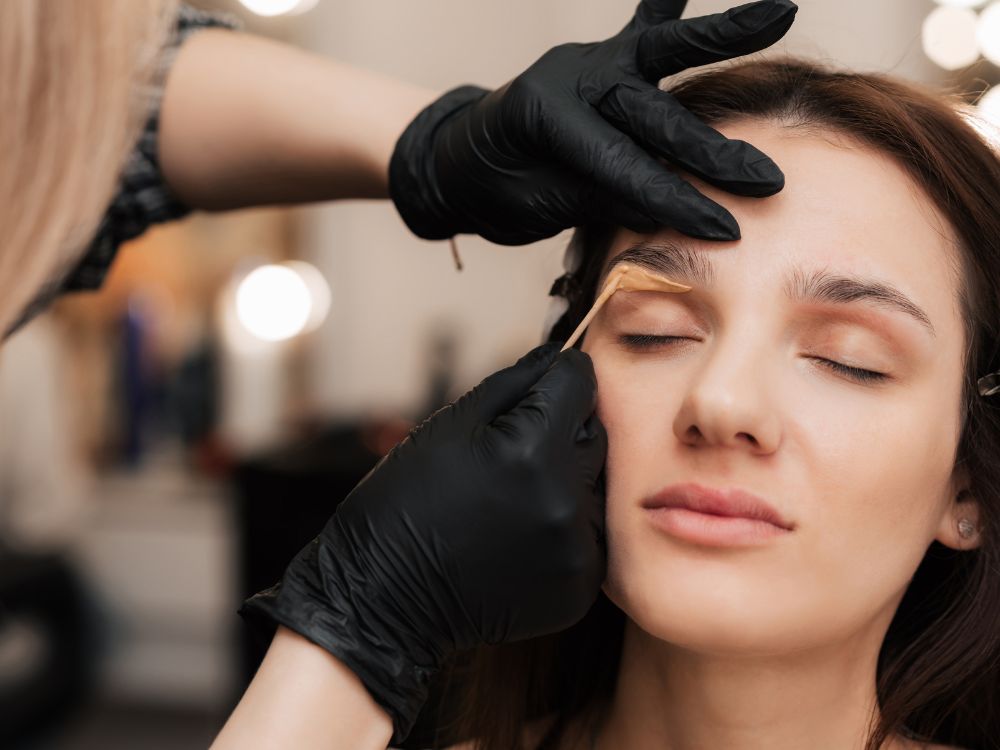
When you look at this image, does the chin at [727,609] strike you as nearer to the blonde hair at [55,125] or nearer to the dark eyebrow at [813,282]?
the dark eyebrow at [813,282]

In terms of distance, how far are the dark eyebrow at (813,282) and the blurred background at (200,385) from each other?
2.20 m

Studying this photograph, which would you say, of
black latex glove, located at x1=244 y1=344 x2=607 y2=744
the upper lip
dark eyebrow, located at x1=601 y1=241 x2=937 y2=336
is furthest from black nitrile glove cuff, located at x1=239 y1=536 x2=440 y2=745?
dark eyebrow, located at x1=601 y1=241 x2=937 y2=336

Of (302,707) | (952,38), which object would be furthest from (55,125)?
(952,38)

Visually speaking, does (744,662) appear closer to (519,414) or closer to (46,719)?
(519,414)

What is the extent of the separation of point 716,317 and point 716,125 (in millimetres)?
282

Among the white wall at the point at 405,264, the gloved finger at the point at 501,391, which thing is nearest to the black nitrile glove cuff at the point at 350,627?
the gloved finger at the point at 501,391

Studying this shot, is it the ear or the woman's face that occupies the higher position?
the woman's face

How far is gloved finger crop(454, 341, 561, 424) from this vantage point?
105 cm

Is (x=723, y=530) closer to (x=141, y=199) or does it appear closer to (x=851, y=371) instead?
(x=851, y=371)

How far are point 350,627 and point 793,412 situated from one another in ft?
1.67

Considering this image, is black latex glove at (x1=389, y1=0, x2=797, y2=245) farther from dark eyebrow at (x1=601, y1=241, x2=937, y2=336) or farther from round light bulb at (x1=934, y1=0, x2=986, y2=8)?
round light bulb at (x1=934, y1=0, x2=986, y2=8)

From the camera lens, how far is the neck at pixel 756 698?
3.79ft

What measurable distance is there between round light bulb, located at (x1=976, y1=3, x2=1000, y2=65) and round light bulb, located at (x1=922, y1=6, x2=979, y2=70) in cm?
1

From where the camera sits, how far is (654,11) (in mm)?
1155
